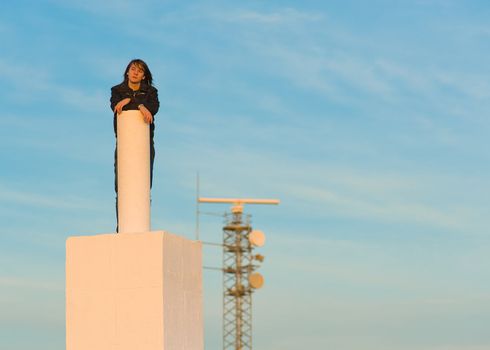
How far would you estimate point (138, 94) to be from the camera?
1912 centimetres

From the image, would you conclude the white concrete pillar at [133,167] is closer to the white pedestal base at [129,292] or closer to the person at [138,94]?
the person at [138,94]

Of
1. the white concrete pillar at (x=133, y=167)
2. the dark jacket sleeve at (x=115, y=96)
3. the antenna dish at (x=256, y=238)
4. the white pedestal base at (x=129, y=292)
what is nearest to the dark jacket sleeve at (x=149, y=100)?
the white concrete pillar at (x=133, y=167)

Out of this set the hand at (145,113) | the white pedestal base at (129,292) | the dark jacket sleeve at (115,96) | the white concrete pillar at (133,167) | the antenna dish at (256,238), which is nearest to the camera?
the white pedestal base at (129,292)

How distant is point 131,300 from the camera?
58.1 feet

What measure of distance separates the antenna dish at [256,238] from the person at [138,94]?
73.0 ft

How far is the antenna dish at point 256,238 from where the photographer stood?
1626 inches

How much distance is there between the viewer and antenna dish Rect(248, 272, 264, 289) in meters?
41.5

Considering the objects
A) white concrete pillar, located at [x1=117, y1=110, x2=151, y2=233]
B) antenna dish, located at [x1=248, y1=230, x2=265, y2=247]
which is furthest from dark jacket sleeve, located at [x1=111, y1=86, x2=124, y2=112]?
antenna dish, located at [x1=248, y1=230, x2=265, y2=247]

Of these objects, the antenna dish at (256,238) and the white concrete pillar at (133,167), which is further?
the antenna dish at (256,238)

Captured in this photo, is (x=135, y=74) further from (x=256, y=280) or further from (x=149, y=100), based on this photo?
(x=256, y=280)

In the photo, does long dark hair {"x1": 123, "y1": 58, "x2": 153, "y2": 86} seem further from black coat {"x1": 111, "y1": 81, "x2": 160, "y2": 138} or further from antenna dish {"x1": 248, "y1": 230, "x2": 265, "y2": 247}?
antenna dish {"x1": 248, "y1": 230, "x2": 265, "y2": 247}

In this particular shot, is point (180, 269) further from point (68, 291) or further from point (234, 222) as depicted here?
point (234, 222)

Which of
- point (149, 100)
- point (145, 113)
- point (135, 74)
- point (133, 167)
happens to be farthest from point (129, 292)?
point (135, 74)

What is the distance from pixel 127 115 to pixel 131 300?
144 inches
